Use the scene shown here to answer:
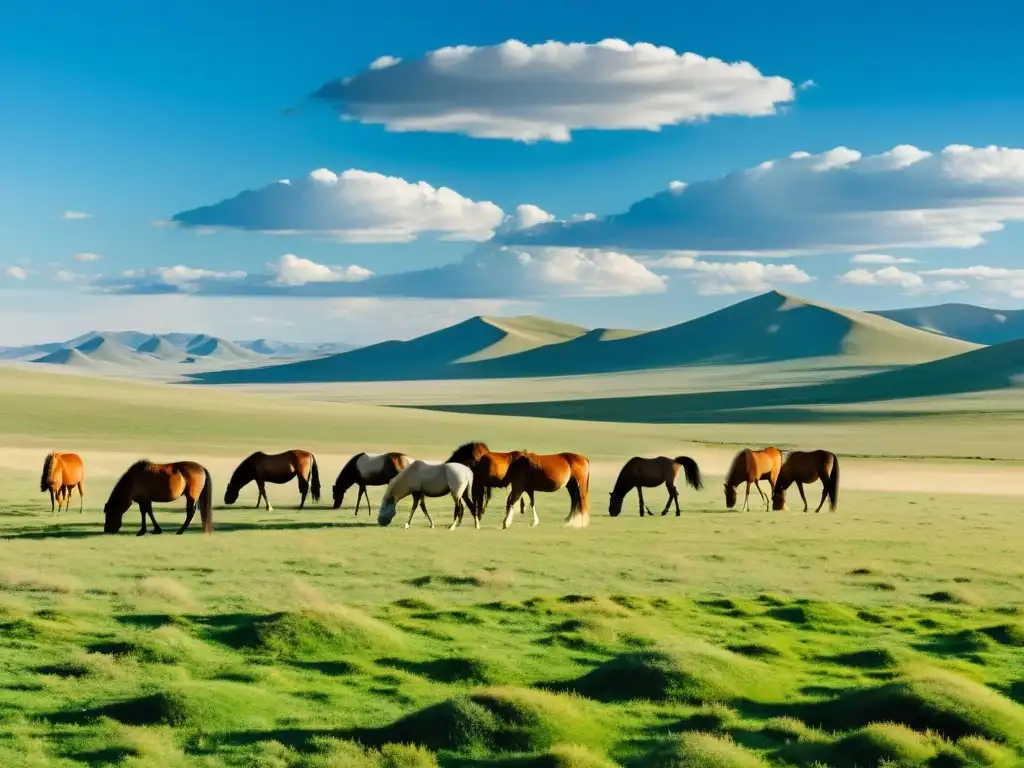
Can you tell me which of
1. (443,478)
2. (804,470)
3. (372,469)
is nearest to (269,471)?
(372,469)

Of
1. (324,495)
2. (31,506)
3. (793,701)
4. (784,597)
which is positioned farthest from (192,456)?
(793,701)

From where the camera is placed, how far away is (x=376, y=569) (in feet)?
75.0

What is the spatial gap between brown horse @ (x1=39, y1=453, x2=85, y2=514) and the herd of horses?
0.03m

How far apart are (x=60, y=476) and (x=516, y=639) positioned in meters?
19.2

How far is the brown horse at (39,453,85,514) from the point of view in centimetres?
3161

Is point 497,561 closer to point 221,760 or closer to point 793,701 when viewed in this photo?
point 793,701

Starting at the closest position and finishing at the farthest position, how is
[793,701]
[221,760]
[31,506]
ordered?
[221,760], [793,701], [31,506]

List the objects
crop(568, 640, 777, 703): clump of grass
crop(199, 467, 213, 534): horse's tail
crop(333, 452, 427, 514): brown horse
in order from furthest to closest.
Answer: crop(333, 452, 427, 514): brown horse < crop(199, 467, 213, 534): horse's tail < crop(568, 640, 777, 703): clump of grass

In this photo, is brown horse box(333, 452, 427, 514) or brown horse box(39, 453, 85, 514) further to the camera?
brown horse box(333, 452, 427, 514)

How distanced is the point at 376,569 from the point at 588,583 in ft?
12.9

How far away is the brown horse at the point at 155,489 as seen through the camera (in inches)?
1056

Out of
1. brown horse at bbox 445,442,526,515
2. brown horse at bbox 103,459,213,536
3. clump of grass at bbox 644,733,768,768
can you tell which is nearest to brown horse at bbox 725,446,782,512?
brown horse at bbox 445,442,526,515

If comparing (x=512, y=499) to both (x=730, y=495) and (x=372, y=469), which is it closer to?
(x=372, y=469)

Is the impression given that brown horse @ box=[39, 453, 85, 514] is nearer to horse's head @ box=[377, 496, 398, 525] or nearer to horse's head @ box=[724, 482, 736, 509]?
horse's head @ box=[377, 496, 398, 525]
